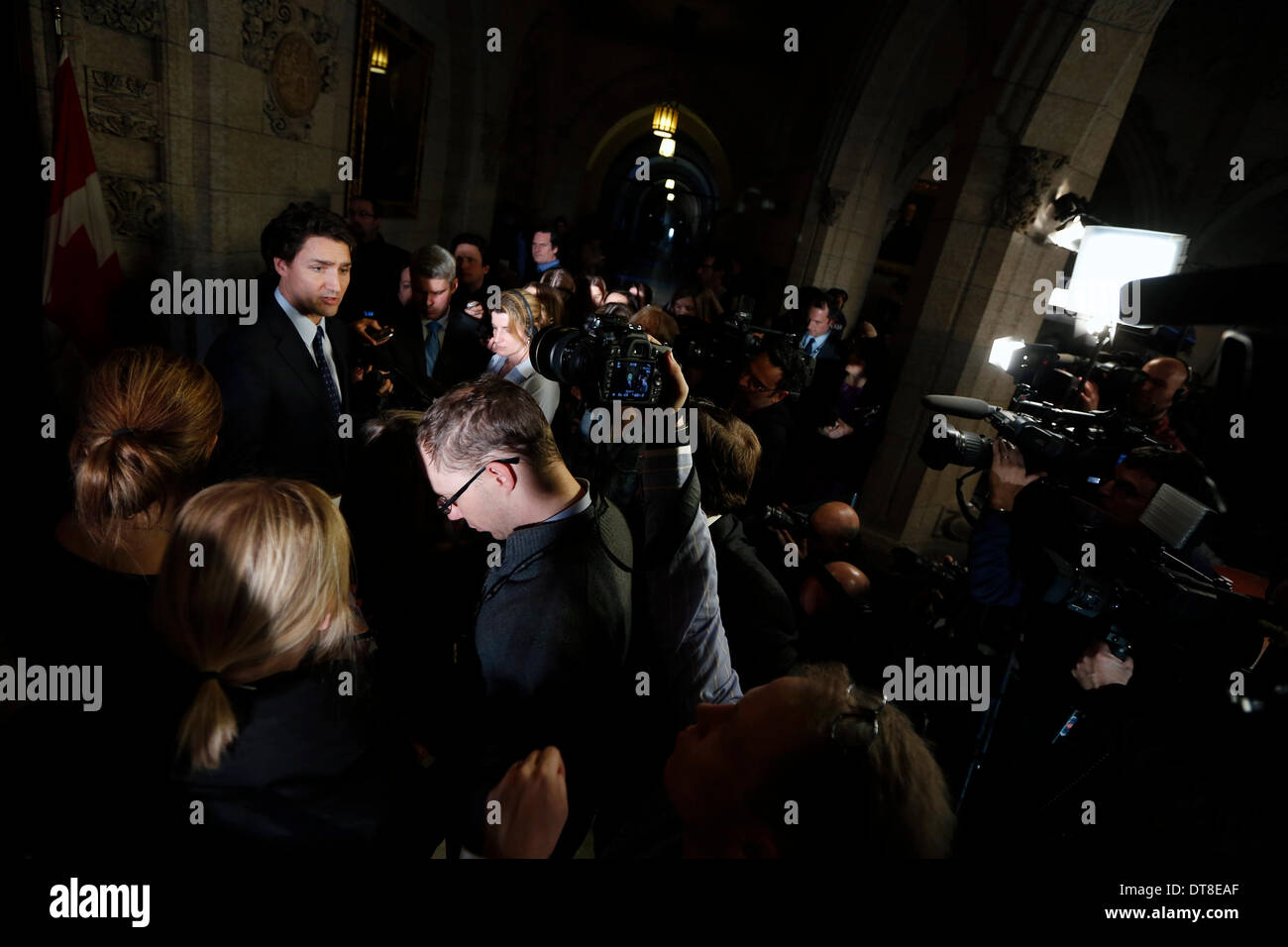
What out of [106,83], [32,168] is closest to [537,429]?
[32,168]

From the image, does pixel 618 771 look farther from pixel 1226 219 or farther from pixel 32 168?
pixel 1226 219

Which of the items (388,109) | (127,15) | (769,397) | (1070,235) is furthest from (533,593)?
(388,109)

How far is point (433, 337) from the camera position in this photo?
3723 mm

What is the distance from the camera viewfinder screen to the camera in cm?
162

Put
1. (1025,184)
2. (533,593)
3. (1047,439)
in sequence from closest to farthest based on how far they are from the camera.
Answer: (533,593)
(1047,439)
(1025,184)

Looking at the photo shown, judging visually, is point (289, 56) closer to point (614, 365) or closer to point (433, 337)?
point (433, 337)

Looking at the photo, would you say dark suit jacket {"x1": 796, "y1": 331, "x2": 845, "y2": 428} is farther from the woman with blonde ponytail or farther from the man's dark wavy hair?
the woman with blonde ponytail

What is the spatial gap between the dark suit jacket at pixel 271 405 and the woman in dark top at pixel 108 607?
672mm

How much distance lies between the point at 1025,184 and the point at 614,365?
3.85m

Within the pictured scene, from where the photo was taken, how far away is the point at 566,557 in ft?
4.54

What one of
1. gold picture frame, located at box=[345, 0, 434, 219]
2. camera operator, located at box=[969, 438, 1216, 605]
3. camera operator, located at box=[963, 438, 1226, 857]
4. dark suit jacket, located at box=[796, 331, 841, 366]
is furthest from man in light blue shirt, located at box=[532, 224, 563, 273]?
camera operator, located at box=[963, 438, 1226, 857]

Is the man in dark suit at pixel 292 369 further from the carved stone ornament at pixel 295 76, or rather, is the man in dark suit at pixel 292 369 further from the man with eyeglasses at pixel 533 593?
the carved stone ornament at pixel 295 76

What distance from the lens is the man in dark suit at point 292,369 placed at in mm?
2184

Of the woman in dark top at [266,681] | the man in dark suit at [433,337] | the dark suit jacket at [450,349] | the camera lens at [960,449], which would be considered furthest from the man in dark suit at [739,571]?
the dark suit jacket at [450,349]
